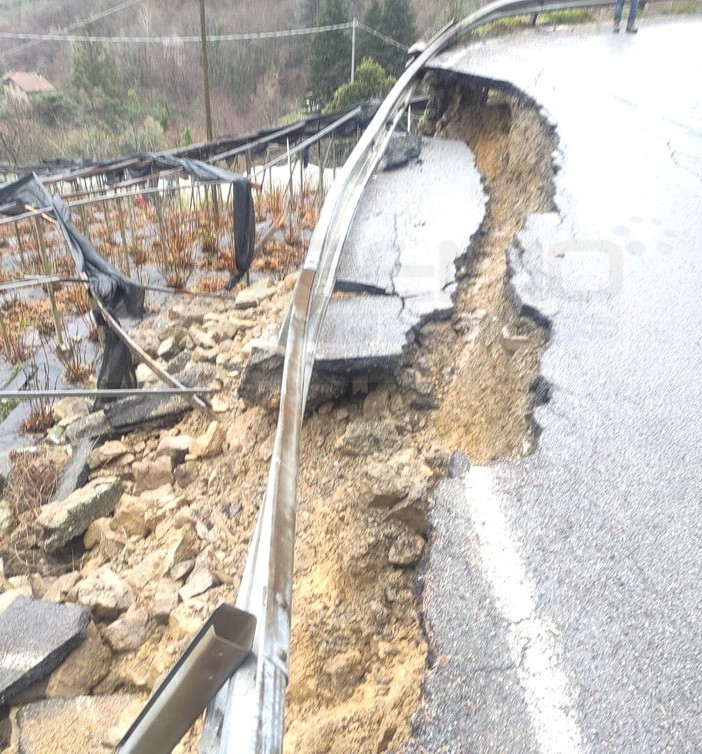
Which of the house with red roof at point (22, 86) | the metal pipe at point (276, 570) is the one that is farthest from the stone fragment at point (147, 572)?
the house with red roof at point (22, 86)

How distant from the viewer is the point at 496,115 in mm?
7078

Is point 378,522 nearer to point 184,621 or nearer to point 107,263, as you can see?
point 184,621

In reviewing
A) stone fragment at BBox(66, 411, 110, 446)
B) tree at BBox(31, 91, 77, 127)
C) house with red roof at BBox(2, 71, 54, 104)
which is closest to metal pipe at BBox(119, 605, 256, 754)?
stone fragment at BBox(66, 411, 110, 446)

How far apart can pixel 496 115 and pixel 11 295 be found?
8.47 metres

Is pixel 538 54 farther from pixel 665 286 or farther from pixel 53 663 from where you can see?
pixel 53 663

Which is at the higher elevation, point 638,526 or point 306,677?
point 638,526

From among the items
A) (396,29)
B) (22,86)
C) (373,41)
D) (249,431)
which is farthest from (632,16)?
(22,86)

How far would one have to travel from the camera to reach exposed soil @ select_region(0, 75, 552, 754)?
1.95 m

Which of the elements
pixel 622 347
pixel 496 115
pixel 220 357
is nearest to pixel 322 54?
pixel 496 115

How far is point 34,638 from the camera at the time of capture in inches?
119

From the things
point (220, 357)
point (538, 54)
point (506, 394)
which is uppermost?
point (538, 54)

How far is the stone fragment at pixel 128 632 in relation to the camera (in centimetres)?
301

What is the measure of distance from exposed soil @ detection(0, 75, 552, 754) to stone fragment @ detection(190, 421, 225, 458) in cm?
8

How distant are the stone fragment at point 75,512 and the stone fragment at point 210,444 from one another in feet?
2.12
